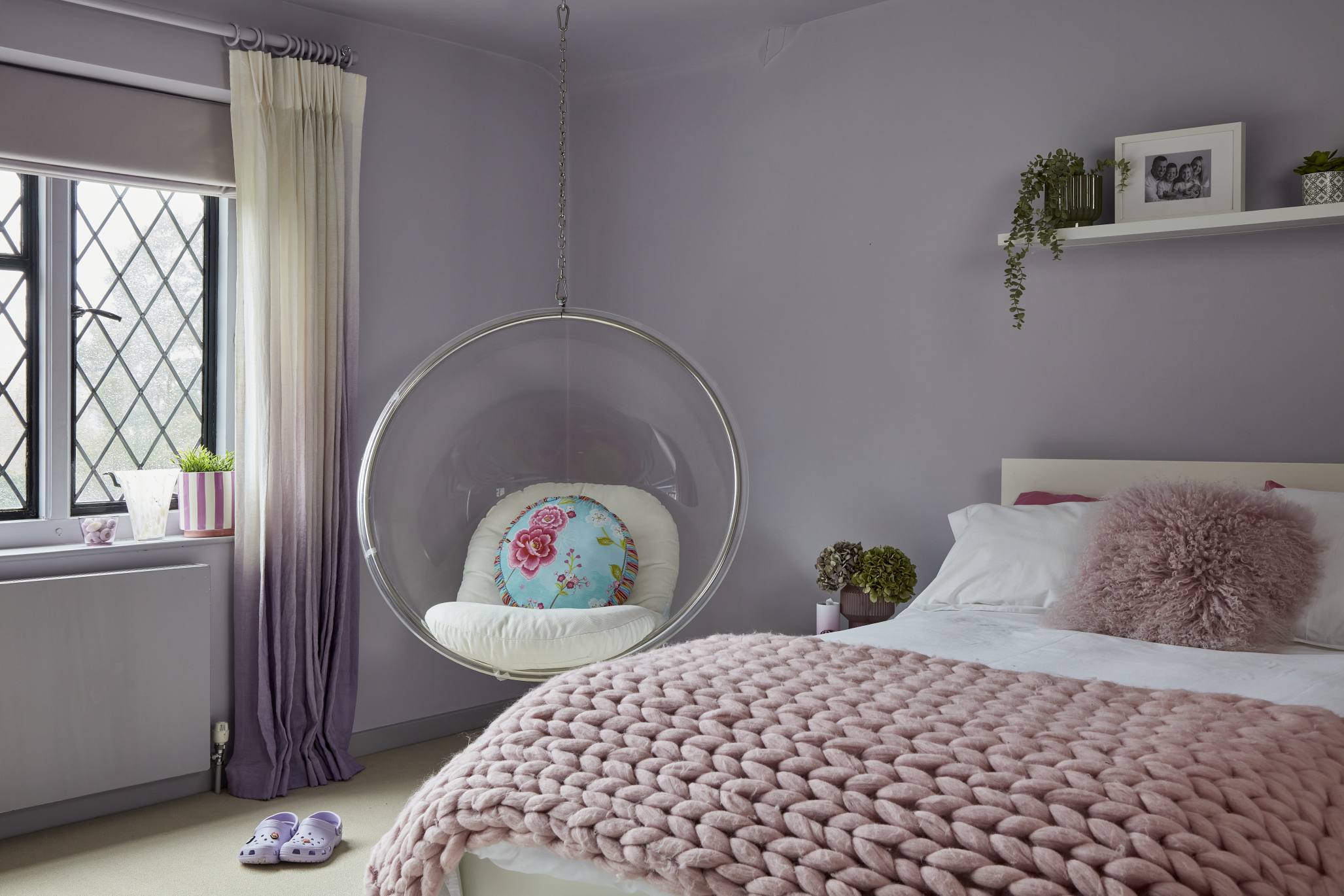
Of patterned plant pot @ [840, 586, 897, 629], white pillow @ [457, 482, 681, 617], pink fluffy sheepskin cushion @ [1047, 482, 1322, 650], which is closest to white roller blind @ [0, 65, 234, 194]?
white pillow @ [457, 482, 681, 617]

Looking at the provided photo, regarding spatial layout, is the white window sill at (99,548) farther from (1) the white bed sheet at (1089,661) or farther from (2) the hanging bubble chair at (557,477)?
(1) the white bed sheet at (1089,661)

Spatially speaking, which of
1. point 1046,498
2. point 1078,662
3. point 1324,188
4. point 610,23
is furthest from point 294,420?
point 1324,188

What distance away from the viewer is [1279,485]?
2561 millimetres

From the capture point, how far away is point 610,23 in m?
3.50

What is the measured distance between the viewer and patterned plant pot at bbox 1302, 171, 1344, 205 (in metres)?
2.46

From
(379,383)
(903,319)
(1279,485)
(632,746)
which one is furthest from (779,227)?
(632,746)

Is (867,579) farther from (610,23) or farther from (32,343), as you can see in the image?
(32,343)

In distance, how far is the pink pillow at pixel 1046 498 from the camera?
→ 2.77 metres

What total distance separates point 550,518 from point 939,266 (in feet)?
4.80

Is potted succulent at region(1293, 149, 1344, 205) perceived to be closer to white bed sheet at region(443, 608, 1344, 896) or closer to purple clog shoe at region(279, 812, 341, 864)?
white bed sheet at region(443, 608, 1344, 896)

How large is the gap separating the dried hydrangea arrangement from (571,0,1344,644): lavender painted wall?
28cm

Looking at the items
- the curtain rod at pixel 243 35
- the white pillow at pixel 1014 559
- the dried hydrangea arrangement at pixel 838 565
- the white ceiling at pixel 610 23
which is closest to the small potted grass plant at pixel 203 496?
the curtain rod at pixel 243 35

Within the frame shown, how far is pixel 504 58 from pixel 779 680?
9.93ft

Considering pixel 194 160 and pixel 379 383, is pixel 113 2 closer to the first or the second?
pixel 194 160
